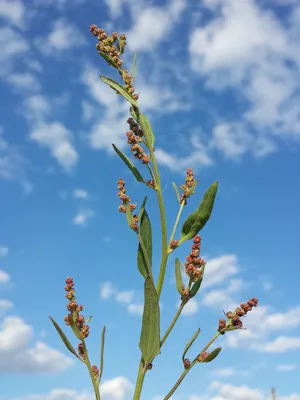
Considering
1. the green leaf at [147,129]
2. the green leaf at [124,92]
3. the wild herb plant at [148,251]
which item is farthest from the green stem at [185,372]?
the green leaf at [124,92]

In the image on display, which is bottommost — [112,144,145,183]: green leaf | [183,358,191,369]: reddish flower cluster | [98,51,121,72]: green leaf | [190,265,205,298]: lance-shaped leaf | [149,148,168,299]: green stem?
[183,358,191,369]: reddish flower cluster

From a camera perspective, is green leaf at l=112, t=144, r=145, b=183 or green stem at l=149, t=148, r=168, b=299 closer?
green stem at l=149, t=148, r=168, b=299

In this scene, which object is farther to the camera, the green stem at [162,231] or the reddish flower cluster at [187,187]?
the reddish flower cluster at [187,187]

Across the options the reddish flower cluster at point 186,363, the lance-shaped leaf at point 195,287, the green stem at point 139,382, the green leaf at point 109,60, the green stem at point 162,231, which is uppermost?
the green leaf at point 109,60

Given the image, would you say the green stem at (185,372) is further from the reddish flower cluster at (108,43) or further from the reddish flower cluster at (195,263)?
the reddish flower cluster at (108,43)

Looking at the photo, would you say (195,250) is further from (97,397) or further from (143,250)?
(97,397)

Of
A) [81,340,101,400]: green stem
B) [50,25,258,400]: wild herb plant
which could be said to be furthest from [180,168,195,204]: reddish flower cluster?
[81,340,101,400]: green stem

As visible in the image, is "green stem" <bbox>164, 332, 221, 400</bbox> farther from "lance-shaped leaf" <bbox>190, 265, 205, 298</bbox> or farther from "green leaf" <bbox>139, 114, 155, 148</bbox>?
"green leaf" <bbox>139, 114, 155, 148</bbox>
